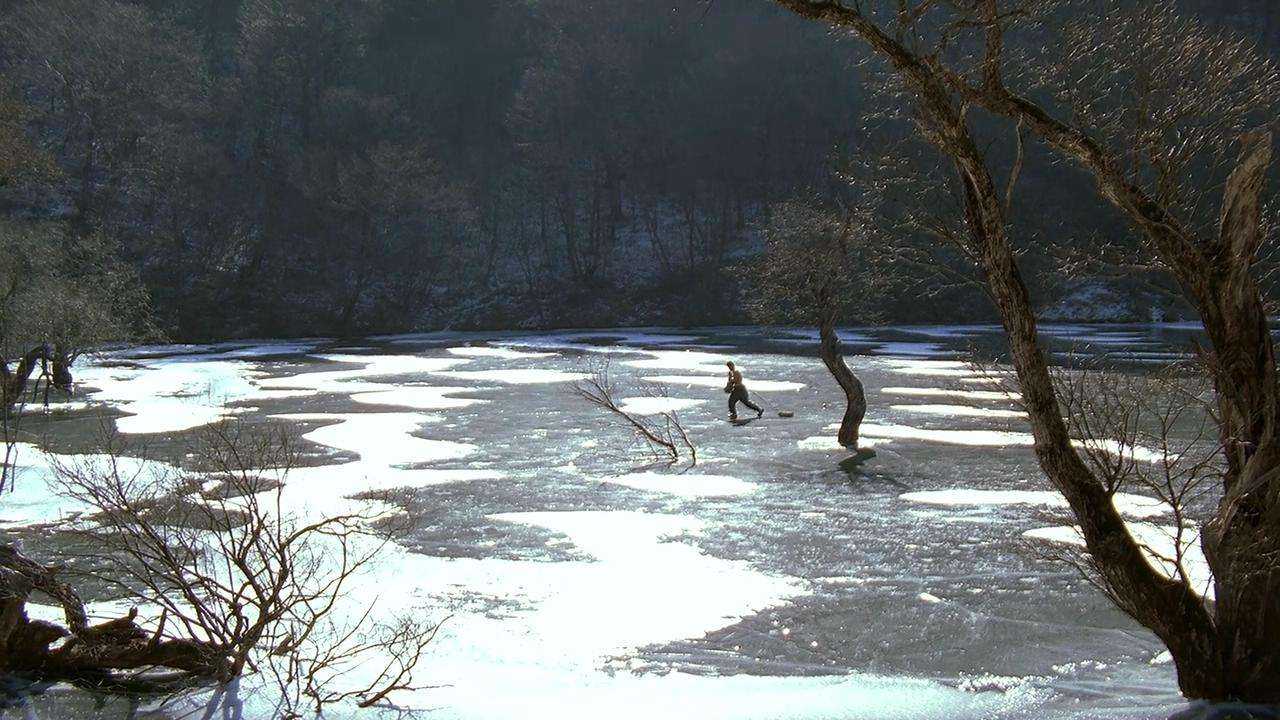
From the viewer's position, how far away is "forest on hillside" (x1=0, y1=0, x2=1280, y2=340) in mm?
69875

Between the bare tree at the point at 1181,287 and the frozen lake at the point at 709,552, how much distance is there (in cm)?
97

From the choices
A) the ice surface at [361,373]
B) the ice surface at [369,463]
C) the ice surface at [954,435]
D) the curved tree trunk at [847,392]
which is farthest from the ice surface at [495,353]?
the curved tree trunk at [847,392]

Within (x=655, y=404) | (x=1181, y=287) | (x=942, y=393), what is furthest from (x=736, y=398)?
(x=1181, y=287)

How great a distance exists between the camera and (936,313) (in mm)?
70125

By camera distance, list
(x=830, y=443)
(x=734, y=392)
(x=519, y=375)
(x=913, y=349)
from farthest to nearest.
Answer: (x=913, y=349) → (x=519, y=375) → (x=734, y=392) → (x=830, y=443)

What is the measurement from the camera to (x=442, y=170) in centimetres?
8500

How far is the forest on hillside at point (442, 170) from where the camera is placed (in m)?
69.9

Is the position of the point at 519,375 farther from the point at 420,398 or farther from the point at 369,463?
the point at 369,463

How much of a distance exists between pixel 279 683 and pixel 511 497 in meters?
9.54

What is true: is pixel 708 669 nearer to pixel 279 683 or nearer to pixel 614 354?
pixel 279 683

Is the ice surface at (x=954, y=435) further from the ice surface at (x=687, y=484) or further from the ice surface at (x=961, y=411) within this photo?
the ice surface at (x=687, y=484)

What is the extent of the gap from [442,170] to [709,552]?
7266 cm

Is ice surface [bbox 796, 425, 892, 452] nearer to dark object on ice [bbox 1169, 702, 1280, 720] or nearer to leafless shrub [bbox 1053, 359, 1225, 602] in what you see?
leafless shrub [bbox 1053, 359, 1225, 602]

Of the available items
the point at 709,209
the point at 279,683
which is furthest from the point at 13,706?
the point at 709,209
